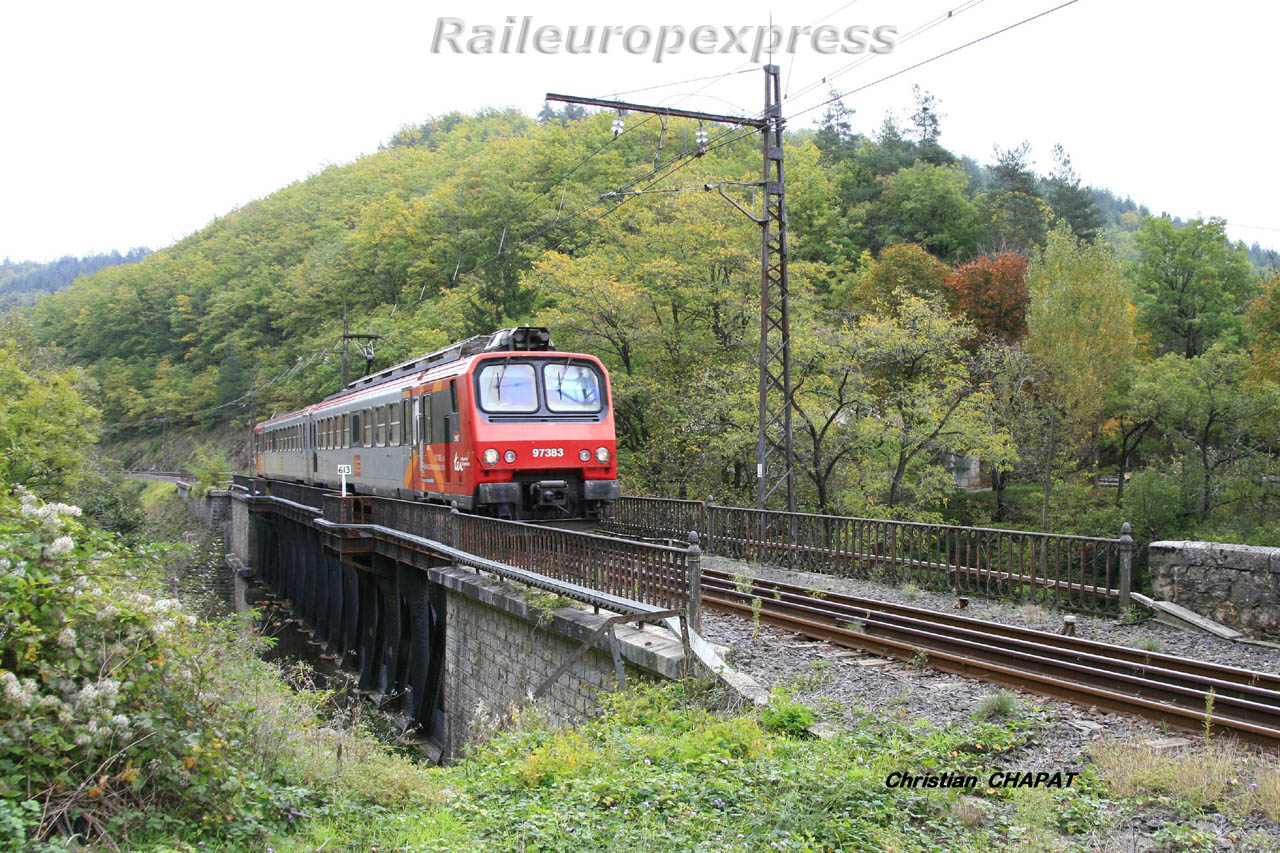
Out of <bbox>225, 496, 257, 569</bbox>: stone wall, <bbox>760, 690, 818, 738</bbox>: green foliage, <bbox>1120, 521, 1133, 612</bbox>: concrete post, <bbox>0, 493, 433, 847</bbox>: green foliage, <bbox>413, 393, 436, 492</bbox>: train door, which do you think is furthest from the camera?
<bbox>225, 496, 257, 569</bbox>: stone wall

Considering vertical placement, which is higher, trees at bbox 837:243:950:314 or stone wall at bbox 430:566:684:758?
trees at bbox 837:243:950:314

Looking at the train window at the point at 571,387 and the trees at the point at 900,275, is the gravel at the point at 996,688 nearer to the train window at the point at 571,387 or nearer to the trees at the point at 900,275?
the train window at the point at 571,387

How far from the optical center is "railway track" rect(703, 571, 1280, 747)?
238 inches

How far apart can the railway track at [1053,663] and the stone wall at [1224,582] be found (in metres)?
1.60

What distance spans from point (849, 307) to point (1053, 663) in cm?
2851

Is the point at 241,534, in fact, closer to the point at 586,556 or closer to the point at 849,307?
the point at 849,307

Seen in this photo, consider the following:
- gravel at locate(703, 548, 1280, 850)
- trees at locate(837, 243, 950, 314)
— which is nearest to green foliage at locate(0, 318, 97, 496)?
gravel at locate(703, 548, 1280, 850)

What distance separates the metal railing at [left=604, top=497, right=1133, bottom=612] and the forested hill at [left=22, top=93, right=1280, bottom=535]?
5.41 metres

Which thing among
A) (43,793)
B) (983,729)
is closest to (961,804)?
(983,729)

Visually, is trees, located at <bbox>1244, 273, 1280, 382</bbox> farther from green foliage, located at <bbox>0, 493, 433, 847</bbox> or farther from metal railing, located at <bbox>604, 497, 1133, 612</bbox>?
green foliage, located at <bbox>0, 493, 433, 847</bbox>

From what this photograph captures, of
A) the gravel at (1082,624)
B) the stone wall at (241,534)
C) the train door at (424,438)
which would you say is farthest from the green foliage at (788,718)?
the stone wall at (241,534)

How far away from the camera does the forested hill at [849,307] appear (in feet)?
69.9

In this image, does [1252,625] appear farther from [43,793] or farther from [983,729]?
[43,793]

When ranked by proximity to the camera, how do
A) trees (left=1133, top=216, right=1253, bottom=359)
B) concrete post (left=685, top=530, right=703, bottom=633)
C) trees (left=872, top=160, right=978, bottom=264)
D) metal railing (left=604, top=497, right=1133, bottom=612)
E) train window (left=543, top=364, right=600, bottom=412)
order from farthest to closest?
trees (left=872, top=160, right=978, bottom=264) → trees (left=1133, top=216, right=1253, bottom=359) → train window (left=543, top=364, right=600, bottom=412) → metal railing (left=604, top=497, right=1133, bottom=612) → concrete post (left=685, top=530, right=703, bottom=633)
